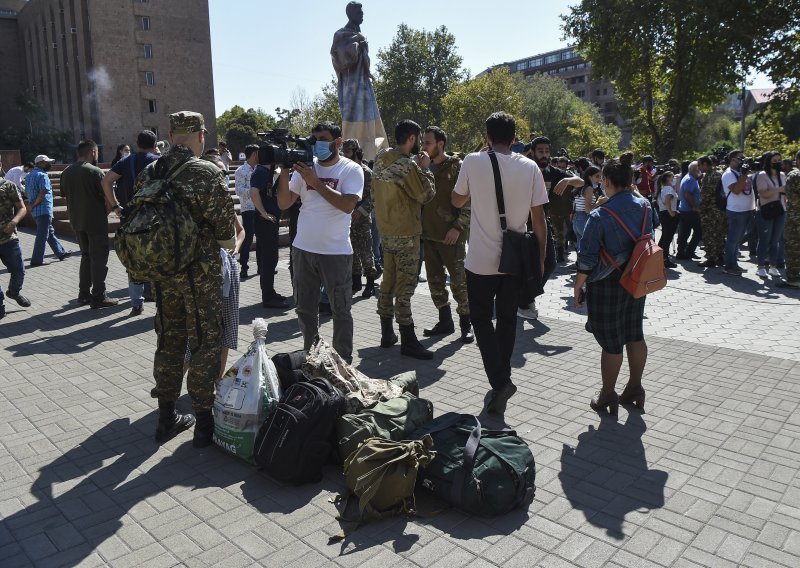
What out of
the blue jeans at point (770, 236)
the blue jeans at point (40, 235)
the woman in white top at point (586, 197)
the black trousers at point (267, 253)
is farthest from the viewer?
the blue jeans at point (40, 235)

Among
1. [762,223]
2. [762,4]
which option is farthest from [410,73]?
[762,223]

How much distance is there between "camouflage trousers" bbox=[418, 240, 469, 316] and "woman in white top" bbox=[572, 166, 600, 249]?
267 centimetres

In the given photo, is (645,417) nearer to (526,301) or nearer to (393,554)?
(526,301)

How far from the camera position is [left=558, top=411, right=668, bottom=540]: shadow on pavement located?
3396 mm

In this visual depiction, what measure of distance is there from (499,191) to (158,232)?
2.28 meters

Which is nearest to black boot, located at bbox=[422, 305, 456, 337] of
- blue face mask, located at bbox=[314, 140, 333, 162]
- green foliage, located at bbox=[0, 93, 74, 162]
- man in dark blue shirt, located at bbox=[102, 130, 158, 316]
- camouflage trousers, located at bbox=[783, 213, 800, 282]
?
blue face mask, located at bbox=[314, 140, 333, 162]

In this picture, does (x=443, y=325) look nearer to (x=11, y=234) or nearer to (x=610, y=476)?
(x=610, y=476)

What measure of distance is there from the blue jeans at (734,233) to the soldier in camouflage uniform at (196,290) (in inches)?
359

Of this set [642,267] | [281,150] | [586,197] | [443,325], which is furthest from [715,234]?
[281,150]

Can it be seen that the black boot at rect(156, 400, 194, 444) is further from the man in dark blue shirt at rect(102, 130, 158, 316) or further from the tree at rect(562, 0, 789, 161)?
the tree at rect(562, 0, 789, 161)

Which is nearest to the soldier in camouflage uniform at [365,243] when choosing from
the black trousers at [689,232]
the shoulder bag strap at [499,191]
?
the shoulder bag strap at [499,191]

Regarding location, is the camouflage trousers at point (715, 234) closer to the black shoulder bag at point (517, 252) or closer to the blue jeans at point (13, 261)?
the black shoulder bag at point (517, 252)

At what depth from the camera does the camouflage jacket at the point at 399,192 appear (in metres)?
5.71

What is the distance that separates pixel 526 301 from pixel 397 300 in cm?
183
